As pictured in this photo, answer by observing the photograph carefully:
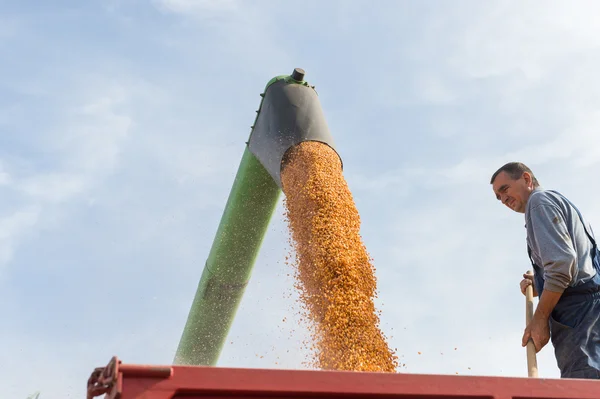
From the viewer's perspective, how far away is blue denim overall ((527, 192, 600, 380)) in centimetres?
225

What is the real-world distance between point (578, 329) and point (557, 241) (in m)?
0.33

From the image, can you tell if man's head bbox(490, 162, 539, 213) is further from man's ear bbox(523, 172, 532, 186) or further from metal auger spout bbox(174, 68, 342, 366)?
metal auger spout bbox(174, 68, 342, 366)

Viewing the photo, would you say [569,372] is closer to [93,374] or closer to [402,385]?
[402,385]

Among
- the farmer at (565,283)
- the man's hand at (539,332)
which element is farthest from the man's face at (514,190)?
the man's hand at (539,332)

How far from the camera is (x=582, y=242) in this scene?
2400 mm

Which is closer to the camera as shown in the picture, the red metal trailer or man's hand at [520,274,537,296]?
the red metal trailer

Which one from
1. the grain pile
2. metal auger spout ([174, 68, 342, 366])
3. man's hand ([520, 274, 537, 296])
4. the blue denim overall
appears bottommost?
the blue denim overall

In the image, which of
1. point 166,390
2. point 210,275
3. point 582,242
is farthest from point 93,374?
point 210,275

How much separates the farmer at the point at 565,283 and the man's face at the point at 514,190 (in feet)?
0.35

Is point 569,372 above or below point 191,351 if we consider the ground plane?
below

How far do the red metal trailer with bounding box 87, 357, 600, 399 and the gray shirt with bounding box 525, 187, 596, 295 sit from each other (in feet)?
2.56

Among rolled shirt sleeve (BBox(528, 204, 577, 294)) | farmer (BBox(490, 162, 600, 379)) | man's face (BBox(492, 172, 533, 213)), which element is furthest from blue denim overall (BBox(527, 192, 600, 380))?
man's face (BBox(492, 172, 533, 213))

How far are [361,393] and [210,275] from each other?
4.19 meters

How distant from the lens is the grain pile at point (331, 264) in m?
3.54
